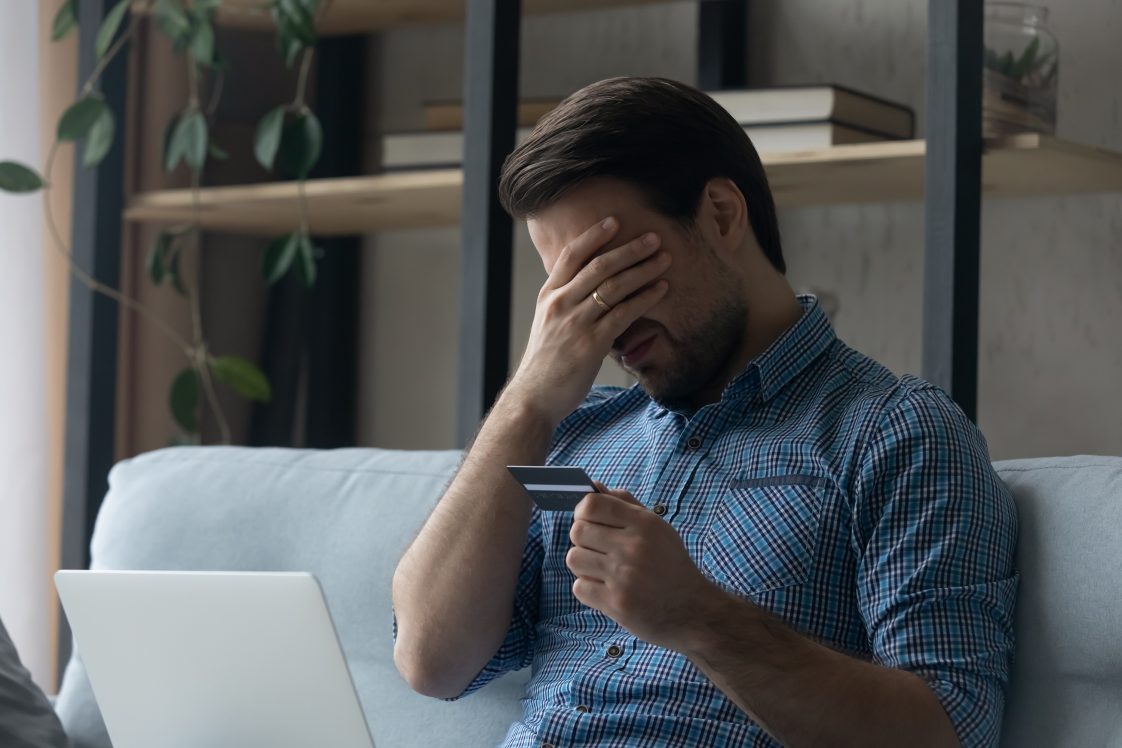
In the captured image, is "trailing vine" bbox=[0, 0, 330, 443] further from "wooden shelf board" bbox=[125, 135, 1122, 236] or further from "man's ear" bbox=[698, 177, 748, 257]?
"man's ear" bbox=[698, 177, 748, 257]

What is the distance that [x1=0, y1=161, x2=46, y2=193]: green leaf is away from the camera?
222 centimetres

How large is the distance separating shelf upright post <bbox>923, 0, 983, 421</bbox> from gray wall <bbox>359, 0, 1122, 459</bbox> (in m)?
0.35

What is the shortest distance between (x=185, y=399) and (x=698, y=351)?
4.11 feet

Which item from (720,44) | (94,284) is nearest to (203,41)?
(94,284)

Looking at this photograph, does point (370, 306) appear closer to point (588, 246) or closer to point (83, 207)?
point (83, 207)

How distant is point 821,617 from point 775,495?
0.11m

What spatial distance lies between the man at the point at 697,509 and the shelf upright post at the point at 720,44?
0.70 metres

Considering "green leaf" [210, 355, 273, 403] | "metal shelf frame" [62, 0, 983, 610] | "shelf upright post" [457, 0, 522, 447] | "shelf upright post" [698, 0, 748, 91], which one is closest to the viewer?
"metal shelf frame" [62, 0, 983, 610]

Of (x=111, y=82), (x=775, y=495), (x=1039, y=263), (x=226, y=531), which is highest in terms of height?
(x=111, y=82)

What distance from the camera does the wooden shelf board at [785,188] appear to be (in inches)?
66.3

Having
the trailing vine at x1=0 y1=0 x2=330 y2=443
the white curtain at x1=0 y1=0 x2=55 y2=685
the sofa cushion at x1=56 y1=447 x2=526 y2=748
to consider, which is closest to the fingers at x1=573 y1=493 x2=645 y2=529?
the sofa cushion at x1=56 y1=447 x2=526 y2=748

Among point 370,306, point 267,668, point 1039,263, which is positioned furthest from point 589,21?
point 267,668

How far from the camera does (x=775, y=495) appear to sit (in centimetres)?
129

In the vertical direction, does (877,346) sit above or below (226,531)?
above
